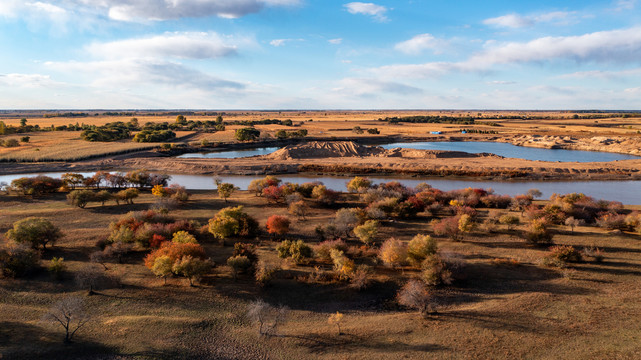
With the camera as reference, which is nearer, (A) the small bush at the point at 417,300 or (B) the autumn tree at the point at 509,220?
(A) the small bush at the point at 417,300

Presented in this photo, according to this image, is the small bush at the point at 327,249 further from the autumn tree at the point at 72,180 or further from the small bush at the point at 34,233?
the autumn tree at the point at 72,180

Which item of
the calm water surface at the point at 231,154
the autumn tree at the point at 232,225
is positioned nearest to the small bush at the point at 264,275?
the autumn tree at the point at 232,225

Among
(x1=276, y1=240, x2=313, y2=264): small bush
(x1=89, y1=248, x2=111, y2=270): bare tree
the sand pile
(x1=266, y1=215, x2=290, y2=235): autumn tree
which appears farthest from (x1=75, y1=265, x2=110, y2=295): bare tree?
the sand pile

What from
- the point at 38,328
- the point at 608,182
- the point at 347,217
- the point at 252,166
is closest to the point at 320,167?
the point at 252,166

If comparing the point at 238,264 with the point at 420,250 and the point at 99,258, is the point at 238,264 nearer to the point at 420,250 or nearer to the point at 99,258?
the point at 99,258

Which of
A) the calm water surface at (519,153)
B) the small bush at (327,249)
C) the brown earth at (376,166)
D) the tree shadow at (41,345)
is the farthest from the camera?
the calm water surface at (519,153)

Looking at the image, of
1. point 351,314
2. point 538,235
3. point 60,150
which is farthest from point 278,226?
point 60,150

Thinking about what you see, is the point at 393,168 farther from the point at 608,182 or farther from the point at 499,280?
the point at 499,280
